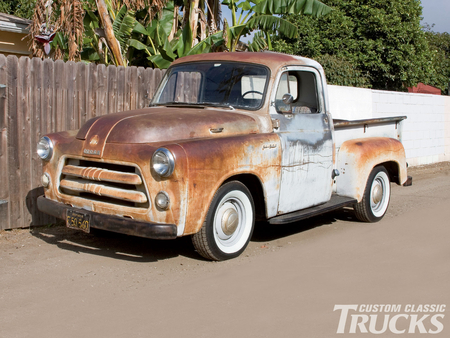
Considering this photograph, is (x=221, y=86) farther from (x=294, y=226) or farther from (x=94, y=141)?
(x=294, y=226)

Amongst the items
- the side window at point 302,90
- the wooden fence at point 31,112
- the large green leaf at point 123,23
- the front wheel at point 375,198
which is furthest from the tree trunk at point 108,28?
the front wheel at point 375,198

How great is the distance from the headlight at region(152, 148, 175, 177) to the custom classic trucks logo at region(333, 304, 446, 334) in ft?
5.83

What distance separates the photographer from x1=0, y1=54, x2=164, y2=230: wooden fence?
21.1 ft

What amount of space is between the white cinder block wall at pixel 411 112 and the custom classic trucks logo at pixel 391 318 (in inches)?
305

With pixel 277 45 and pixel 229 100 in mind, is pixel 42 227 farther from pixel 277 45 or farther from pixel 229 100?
Answer: pixel 277 45

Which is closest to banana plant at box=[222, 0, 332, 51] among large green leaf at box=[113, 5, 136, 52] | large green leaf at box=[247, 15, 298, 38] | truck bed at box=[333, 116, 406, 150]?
large green leaf at box=[247, 15, 298, 38]

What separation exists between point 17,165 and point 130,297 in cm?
307

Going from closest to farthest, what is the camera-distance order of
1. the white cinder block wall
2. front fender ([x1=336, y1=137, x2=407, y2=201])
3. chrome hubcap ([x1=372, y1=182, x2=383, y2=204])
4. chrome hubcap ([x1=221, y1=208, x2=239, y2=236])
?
chrome hubcap ([x1=221, y1=208, x2=239, y2=236]), front fender ([x1=336, y1=137, x2=407, y2=201]), chrome hubcap ([x1=372, y1=182, x2=383, y2=204]), the white cinder block wall

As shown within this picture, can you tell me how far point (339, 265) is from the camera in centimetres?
525

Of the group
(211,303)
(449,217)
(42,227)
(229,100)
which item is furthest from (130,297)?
(449,217)

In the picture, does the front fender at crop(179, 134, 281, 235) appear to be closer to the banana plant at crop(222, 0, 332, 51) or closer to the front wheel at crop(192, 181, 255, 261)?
the front wheel at crop(192, 181, 255, 261)

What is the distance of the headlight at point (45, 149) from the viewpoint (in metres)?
5.53

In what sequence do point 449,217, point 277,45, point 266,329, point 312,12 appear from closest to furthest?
point 266,329
point 449,217
point 312,12
point 277,45

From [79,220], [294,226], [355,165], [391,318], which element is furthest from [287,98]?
[391,318]
